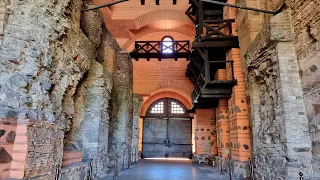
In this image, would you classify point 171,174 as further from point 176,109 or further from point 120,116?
point 176,109

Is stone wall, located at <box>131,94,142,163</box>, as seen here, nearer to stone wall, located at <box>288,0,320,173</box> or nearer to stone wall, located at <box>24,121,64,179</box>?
stone wall, located at <box>24,121,64,179</box>

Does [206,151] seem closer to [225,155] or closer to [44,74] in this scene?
[225,155]

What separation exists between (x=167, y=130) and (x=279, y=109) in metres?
16.5

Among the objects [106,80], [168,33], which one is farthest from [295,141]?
[168,33]

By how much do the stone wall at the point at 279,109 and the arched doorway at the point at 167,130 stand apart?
14751mm

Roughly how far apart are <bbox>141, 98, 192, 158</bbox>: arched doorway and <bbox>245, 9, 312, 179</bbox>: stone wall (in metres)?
14.8

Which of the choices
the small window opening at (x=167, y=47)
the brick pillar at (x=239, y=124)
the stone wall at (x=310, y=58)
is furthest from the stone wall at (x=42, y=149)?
the small window opening at (x=167, y=47)

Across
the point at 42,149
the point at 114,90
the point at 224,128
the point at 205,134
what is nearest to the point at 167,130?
the point at 205,134

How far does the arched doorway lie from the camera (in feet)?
69.6

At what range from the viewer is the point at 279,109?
5.66 metres

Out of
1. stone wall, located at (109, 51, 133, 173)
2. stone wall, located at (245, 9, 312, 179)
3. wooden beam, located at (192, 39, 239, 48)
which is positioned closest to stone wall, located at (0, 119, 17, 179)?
stone wall, located at (245, 9, 312, 179)

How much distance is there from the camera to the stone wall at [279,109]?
16.9 feet

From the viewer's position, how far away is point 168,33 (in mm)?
18500

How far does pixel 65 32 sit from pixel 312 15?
5219 millimetres
